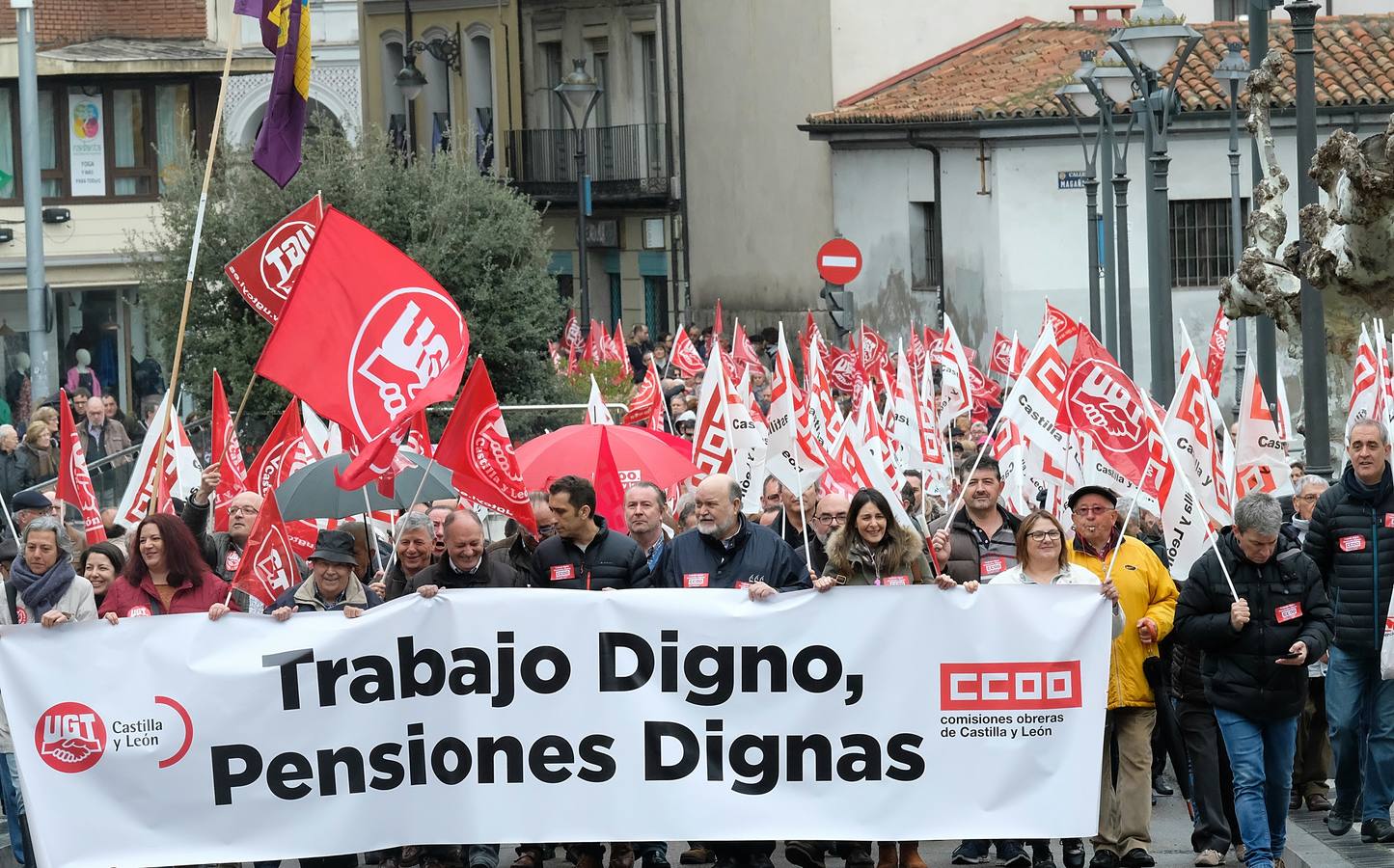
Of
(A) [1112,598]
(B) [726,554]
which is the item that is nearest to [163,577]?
(B) [726,554]

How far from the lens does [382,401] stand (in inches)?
403

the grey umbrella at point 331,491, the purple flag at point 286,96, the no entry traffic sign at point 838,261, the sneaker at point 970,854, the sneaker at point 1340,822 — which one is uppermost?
the purple flag at point 286,96

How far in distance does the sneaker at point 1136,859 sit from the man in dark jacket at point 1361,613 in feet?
3.17

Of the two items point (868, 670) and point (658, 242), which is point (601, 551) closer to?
point (868, 670)

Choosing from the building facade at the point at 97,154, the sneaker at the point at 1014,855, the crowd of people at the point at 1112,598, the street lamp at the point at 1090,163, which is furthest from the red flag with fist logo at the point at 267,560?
the building facade at the point at 97,154

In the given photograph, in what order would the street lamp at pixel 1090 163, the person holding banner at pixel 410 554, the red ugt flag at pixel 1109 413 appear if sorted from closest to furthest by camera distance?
the person holding banner at pixel 410 554
the red ugt flag at pixel 1109 413
the street lamp at pixel 1090 163

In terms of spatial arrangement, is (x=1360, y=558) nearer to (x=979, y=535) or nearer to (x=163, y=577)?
(x=979, y=535)

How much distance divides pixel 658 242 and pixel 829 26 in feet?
23.5

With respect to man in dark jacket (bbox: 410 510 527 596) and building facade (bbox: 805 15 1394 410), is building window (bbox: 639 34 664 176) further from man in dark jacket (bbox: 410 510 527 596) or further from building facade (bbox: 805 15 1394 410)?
man in dark jacket (bbox: 410 510 527 596)

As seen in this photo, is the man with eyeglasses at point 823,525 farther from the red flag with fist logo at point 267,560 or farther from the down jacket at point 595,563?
the red flag with fist logo at point 267,560

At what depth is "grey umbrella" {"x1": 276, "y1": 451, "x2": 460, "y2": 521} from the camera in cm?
1312

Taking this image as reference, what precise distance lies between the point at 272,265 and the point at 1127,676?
279 inches

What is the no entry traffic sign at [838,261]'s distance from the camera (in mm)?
30047

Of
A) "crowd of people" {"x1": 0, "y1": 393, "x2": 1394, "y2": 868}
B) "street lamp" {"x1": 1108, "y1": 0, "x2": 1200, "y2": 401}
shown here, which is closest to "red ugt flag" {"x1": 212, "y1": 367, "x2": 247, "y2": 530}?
"crowd of people" {"x1": 0, "y1": 393, "x2": 1394, "y2": 868}
